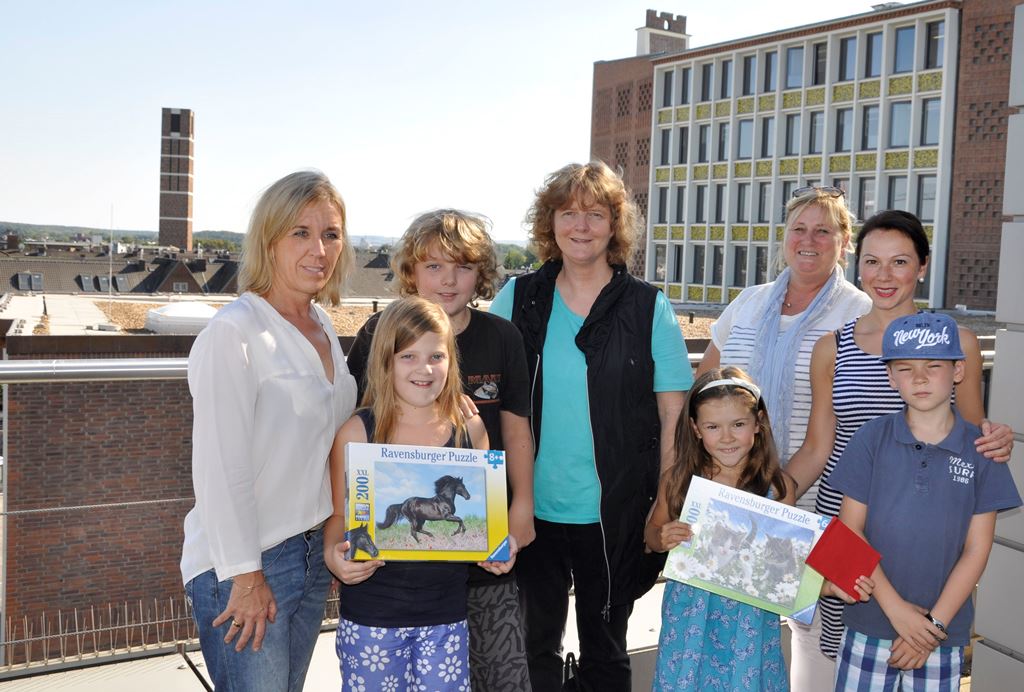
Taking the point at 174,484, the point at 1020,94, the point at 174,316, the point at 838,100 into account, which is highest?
the point at 838,100

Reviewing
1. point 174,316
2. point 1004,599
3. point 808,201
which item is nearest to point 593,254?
point 808,201

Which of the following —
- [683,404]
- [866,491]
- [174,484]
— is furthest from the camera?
[174,484]

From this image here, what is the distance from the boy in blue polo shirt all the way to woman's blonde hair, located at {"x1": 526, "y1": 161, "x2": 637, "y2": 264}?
85 cm

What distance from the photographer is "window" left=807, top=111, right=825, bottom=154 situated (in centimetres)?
4644

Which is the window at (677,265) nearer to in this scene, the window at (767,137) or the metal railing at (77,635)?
the window at (767,137)

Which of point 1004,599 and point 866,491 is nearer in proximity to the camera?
point 866,491

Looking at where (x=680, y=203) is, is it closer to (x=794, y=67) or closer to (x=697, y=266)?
(x=697, y=266)

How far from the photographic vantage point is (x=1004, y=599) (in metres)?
3.48

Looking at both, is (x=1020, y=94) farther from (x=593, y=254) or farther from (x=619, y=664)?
(x=619, y=664)

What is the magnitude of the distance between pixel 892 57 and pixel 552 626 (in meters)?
45.4

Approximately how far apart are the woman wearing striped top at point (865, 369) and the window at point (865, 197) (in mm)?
44028

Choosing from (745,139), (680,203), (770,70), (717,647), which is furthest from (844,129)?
(717,647)

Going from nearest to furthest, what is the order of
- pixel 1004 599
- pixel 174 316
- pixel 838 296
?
1. pixel 838 296
2. pixel 1004 599
3. pixel 174 316

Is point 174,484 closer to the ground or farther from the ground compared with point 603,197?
closer to the ground
